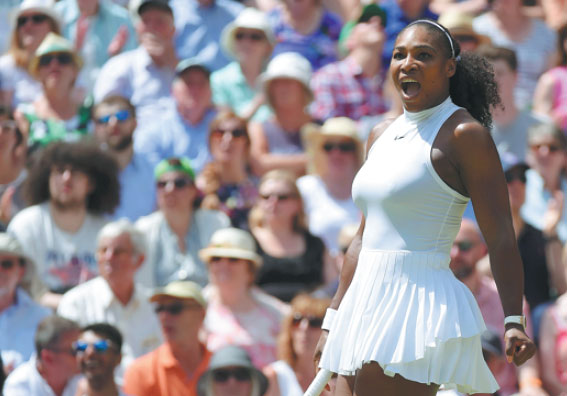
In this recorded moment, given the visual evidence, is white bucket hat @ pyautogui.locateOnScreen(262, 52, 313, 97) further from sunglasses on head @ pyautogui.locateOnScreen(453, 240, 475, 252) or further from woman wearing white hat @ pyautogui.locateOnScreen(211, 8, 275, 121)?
sunglasses on head @ pyautogui.locateOnScreen(453, 240, 475, 252)

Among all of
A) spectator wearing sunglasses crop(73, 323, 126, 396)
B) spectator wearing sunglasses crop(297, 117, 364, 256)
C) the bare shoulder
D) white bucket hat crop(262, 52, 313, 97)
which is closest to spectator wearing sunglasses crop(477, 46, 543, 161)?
spectator wearing sunglasses crop(297, 117, 364, 256)

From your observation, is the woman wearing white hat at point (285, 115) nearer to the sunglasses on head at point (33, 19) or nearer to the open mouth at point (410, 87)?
the sunglasses on head at point (33, 19)

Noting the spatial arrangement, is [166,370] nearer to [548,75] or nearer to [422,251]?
[422,251]

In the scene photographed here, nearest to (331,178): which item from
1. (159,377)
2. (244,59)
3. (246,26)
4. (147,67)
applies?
(244,59)

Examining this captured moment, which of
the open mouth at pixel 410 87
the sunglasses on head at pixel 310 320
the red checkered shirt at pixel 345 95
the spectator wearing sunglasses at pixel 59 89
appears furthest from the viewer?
the red checkered shirt at pixel 345 95

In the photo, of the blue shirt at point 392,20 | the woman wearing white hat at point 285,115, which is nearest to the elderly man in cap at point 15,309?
the woman wearing white hat at point 285,115

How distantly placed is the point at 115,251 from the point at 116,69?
2616 mm

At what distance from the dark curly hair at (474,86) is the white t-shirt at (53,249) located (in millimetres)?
4241

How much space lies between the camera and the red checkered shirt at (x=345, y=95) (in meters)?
9.12

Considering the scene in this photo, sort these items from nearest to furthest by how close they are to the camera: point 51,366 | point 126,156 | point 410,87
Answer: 1. point 410,87
2. point 51,366
3. point 126,156

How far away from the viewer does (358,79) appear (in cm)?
918

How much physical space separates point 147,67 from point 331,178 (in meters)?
2.10

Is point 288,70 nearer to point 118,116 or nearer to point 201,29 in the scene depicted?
point 118,116

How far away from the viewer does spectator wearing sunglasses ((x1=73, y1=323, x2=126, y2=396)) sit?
6195mm
